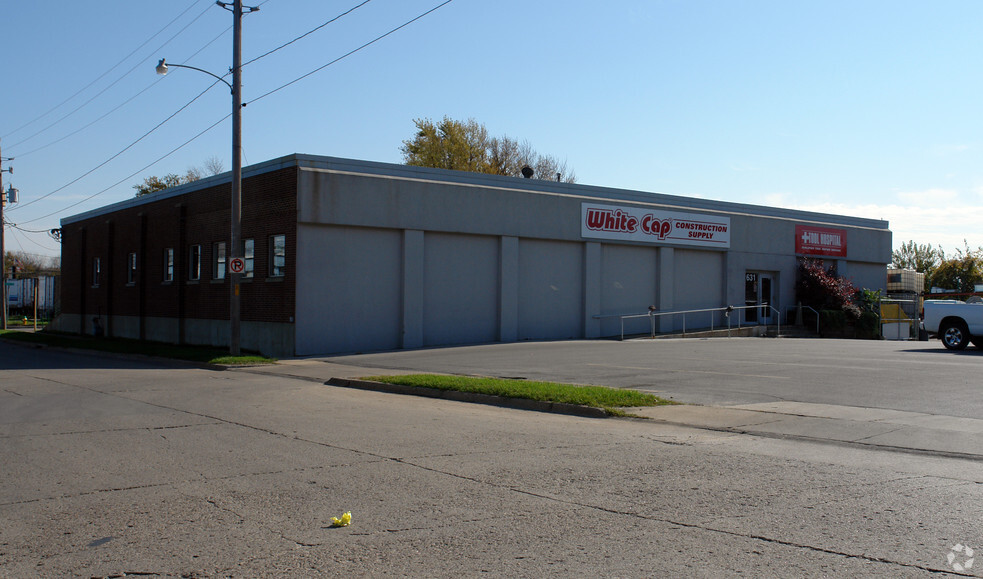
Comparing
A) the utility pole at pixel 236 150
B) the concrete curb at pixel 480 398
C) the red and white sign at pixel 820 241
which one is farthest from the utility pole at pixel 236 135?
the red and white sign at pixel 820 241

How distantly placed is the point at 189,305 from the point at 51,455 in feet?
75.8

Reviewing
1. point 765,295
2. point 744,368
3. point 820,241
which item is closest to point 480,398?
point 744,368

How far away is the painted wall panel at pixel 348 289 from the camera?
2480cm

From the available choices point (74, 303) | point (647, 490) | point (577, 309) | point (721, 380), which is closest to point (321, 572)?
point (647, 490)

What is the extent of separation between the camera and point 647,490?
7332 mm

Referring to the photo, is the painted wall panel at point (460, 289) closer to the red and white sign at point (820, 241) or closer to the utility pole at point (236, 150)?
the utility pole at point (236, 150)

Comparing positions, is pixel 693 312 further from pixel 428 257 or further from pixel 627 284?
pixel 428 257

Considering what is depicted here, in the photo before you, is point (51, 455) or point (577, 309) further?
point (577, 309)

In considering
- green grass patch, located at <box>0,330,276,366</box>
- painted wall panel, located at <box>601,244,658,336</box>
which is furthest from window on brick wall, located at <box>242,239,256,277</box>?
painted wall panel, located at <box>601,244,658,336</box>

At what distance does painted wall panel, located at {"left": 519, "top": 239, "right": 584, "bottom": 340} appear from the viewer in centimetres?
2941

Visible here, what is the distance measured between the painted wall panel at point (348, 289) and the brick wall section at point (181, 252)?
1.71 ft

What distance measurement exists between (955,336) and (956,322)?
0.42 meters

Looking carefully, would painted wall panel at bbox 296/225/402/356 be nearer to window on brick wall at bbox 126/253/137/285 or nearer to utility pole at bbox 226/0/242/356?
utility pole at bbox 226/0/242/356

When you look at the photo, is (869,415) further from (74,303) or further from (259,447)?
(74,303)
